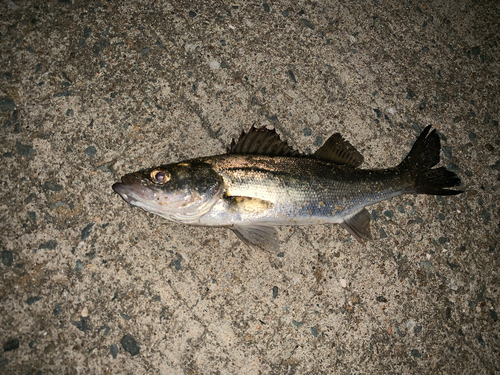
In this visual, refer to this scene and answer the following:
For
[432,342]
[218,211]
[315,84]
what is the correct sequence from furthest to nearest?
[315,84], [432,342], [218,211]

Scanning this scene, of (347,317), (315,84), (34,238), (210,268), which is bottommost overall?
(347,317)

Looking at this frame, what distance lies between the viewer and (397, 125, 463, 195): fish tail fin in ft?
10.7

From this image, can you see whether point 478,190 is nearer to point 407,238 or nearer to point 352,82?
point 407,238

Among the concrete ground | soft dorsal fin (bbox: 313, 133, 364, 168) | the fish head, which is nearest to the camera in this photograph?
the fish head

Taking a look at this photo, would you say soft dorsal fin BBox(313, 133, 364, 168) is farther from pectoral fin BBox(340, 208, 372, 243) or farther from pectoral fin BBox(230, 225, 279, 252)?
pectoral fin BBox(230, 225, 279, 252)

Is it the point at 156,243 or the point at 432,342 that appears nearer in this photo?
the point at 156,243

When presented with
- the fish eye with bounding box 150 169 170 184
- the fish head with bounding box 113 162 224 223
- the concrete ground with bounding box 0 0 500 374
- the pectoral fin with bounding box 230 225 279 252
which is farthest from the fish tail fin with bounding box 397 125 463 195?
the fish eye with bounding box 150 169 170 184

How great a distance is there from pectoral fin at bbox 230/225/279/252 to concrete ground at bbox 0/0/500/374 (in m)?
0.26

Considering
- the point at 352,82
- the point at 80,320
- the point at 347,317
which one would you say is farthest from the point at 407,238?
the point at 80,320

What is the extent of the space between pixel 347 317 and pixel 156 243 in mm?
2024

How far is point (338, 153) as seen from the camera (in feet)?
10.5

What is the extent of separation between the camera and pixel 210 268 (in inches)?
121

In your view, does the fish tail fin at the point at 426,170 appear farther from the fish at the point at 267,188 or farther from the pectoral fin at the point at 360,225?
the pectoral fin at the point at 360,225

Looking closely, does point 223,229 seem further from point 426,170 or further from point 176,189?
point 426,170
